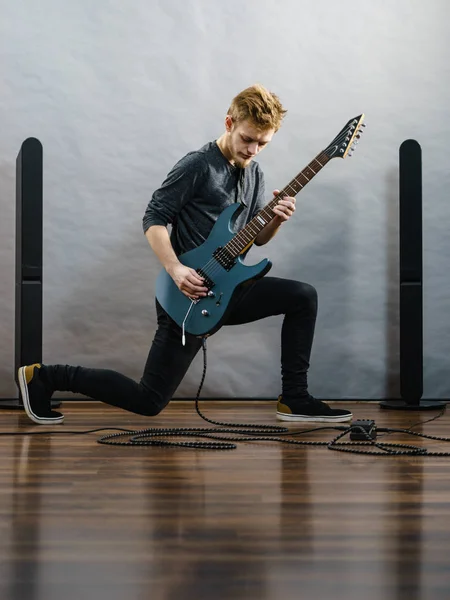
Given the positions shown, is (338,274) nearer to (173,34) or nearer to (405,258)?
(405,258)

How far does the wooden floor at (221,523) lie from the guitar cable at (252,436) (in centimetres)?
5

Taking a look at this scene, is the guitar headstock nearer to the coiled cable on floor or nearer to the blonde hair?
the blonde hair

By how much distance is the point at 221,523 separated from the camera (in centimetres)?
140

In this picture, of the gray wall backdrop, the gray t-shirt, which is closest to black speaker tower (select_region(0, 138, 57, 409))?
the gray wall backdrop

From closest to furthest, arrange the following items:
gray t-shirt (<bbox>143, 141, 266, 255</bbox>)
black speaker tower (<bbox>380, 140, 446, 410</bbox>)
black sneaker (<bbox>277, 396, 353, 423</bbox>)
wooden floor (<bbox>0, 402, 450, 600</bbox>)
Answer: wooden floor (<bbox>0, 402, 450, 600</bbox>) → gray t-shirt (<bbox>143, 141, 266, 255</bbox>) → black sneaker (<bbox>277, 396, 353, 423</bbox>) → black speaker tower (<bbox>380, 140, 446, 410</bbox>)

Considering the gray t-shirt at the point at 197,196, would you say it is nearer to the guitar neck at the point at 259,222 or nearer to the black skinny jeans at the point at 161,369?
the guitar neck at the point at 259,222

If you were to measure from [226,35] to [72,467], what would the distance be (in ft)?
7.84

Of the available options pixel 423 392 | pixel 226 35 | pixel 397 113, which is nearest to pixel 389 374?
pixel 423 392

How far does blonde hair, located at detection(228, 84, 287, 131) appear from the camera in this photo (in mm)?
2617

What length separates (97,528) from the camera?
1.36m

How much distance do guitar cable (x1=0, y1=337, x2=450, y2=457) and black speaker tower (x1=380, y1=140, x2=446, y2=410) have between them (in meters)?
0.77

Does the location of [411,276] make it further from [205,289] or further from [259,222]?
[205,289]

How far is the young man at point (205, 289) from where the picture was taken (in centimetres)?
263

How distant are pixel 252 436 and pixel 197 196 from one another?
0.81m
